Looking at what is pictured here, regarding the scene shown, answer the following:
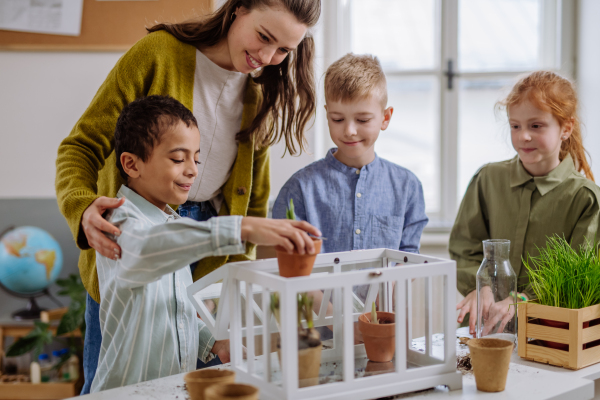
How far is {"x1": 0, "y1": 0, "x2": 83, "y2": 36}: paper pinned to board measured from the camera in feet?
8.80

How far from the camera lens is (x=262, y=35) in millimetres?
1345

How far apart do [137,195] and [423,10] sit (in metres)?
2.33

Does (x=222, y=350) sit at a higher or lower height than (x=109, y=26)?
lower

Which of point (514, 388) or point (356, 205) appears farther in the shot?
point (356, 205)

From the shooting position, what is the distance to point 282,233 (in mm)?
903

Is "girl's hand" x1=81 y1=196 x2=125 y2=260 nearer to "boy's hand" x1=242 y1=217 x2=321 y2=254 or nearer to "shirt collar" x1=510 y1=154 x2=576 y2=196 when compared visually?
"boy's hand" x1=242 y1=217 x2=321 y2=254

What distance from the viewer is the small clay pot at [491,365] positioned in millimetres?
954

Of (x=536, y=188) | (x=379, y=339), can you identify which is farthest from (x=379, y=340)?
(x=536, y=188)

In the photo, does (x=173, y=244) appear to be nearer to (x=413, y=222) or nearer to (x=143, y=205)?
(x=143, y=205)

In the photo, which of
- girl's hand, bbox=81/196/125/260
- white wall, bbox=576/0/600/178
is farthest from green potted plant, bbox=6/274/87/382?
white wall, bbox=576/0/600/178

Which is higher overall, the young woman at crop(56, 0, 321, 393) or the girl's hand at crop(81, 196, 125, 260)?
the young woman at crop(56, 0, 321, 393)

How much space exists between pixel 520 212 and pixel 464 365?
2.11 feet

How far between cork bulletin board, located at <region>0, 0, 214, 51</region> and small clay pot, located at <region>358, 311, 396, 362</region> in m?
2.10

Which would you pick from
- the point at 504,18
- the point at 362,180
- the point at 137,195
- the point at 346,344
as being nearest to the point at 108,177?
the point at 137,195
